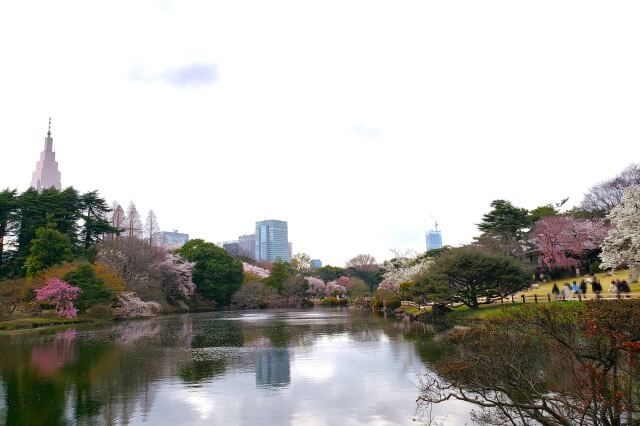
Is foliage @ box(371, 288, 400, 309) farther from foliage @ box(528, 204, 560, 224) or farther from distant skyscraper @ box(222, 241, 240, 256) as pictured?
distant skyscraper @ box(222, 241, 240, 256)

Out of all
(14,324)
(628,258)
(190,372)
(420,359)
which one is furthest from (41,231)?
(628,258)

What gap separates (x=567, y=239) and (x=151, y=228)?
57.4 m

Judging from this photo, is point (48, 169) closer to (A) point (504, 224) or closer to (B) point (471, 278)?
(A) point (504, 224)

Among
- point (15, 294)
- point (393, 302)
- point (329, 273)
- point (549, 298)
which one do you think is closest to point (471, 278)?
point (549, 298)

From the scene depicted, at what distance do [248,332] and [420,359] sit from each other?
47.2 ft

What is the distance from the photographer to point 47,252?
131 ft

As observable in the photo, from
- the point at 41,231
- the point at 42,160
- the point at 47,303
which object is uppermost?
the point at 42,160

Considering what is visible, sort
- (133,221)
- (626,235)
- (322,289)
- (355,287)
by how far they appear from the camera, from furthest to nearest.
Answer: (322,289), (355,287), (133,221), (626,235)

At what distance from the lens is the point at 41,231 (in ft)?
134

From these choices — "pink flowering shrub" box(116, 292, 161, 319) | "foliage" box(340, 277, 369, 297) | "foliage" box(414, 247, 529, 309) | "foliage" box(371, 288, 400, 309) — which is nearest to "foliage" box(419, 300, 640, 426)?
"foliage" box(414, 247, 529, 309)

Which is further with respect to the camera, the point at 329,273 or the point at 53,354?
the point at 329,273

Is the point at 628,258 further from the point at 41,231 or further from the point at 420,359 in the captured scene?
the point at 41,231

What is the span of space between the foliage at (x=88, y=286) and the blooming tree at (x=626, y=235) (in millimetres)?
37907

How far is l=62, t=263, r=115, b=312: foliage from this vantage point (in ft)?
120
